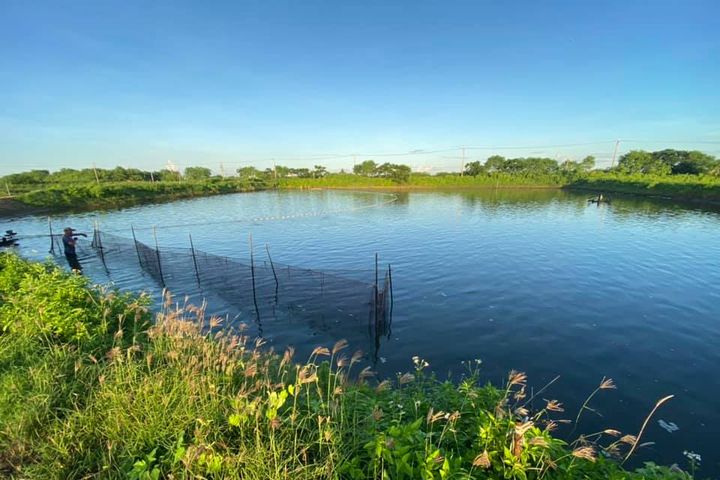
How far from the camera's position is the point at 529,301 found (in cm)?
1262

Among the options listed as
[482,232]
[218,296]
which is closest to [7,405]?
[218,296]

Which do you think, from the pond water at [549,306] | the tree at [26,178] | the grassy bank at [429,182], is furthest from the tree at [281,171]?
the pond water at [549,306]

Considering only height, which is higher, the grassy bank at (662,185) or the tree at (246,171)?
the tree at (246,171)

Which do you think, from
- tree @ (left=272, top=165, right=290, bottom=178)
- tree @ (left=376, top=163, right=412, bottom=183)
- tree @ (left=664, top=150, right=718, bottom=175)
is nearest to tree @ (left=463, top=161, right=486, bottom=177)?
tree @ (left=376, top=163, right=412, bottom=183)

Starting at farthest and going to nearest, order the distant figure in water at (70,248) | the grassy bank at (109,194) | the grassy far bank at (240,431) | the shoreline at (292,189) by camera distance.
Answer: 1. the grassy bank at (109,194)
2. the shoreline at (292,189)
3. the distant figure in water at (70,248)
4. the grassy far bank at (240,431)

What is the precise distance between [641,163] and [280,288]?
100739mm

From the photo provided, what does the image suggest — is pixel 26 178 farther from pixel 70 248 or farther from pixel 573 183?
pixel 573 183

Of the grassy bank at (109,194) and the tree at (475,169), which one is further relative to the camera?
the tree at (475,169)

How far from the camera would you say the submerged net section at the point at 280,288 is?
35.4 ft

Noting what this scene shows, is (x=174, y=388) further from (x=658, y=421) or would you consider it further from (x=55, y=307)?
(x=658, y=421)

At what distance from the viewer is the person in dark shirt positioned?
16812 mm

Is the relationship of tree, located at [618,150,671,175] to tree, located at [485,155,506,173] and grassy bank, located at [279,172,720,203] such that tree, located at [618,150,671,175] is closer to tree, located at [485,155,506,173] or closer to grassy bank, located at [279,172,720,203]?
grassy bank, located at [279,172,720,203]

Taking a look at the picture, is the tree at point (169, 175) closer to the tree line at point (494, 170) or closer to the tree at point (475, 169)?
the tree line at point (494, 170)

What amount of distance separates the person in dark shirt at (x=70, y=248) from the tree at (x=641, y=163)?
102864 millimetres
